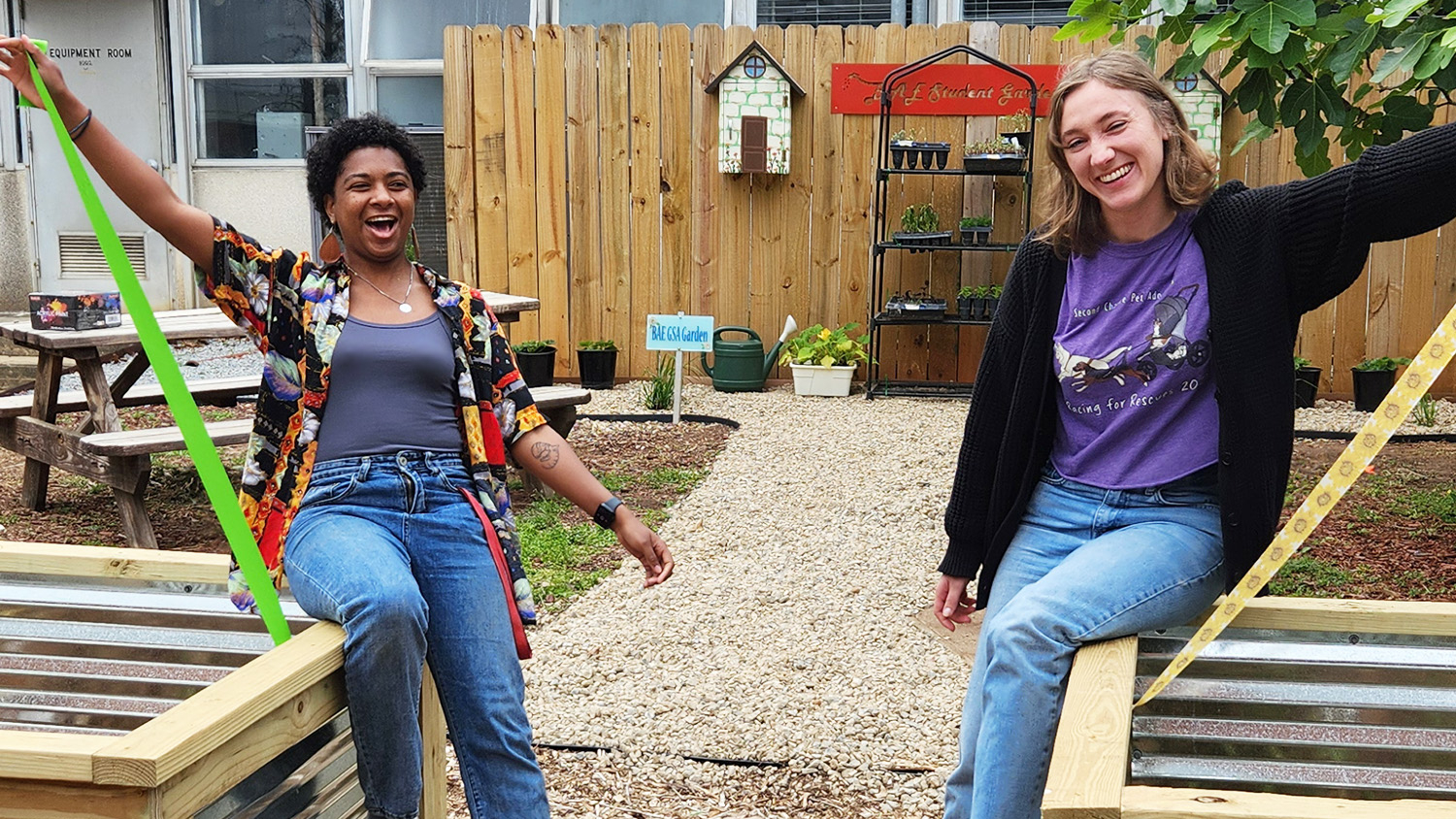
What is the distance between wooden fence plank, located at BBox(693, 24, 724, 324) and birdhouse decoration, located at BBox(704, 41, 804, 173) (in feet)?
0.87

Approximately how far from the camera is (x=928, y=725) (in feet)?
11.0

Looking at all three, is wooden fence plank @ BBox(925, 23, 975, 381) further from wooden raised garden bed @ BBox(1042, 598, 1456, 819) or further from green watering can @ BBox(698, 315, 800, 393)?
wooden raised garden bed @ BBox(1042, 598, 1456, 819)

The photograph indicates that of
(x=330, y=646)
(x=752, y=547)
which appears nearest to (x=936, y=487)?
(x=752, y=547)

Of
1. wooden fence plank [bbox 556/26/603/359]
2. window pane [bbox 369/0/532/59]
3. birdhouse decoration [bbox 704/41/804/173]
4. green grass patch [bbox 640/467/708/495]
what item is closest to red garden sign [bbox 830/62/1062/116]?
birdhouse decoration [bbox 704/41/804/173]

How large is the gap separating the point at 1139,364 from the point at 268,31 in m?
9.75

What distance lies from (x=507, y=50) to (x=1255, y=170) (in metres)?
4.92

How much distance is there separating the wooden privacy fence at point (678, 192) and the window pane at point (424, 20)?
52.2 inches

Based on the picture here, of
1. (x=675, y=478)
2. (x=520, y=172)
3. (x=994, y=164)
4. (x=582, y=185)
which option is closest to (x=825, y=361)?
(x=994, y=164)

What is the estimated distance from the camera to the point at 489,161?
8898 millimetres

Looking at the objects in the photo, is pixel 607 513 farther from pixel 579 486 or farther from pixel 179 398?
pixel 179 398

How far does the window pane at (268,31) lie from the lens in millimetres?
10250

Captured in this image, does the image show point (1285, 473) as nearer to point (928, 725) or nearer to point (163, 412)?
point (928, 725)

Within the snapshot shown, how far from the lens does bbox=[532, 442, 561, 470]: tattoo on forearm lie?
259cm

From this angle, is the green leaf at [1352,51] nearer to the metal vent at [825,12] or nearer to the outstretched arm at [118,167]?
the outstretched arm at [118,167]
